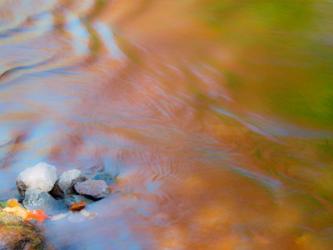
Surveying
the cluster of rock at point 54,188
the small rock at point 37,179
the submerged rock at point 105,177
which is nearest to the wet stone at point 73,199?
the cluster of rock at point 54,188

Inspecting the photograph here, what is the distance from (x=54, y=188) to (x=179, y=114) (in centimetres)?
131

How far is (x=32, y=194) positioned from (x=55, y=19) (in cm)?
316

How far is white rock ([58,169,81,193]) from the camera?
120 inches

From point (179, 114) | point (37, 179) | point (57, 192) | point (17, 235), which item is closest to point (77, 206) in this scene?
point (57, 192)

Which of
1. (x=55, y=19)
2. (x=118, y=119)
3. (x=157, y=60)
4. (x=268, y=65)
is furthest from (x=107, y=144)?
(x=55, y=19)

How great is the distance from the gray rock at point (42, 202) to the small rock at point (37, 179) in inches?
1.4

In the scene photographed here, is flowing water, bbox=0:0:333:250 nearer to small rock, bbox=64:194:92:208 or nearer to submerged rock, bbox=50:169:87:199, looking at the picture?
small rock, bbox=64:194:92:208

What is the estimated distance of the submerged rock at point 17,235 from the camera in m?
2.42

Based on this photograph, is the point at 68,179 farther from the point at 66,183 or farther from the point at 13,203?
the point at 13,203

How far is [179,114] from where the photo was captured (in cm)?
409

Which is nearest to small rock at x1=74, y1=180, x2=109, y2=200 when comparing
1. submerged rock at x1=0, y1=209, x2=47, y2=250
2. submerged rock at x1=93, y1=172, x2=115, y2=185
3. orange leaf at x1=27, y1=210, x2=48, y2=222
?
submerged rock at x1=93, y1=172, x2=115, y2=185

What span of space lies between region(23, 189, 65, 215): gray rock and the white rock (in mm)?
88

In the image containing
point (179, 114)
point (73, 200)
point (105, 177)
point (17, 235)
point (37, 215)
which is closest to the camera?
point (17, 235)

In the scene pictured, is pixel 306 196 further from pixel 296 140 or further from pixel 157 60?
pixel 157 60
